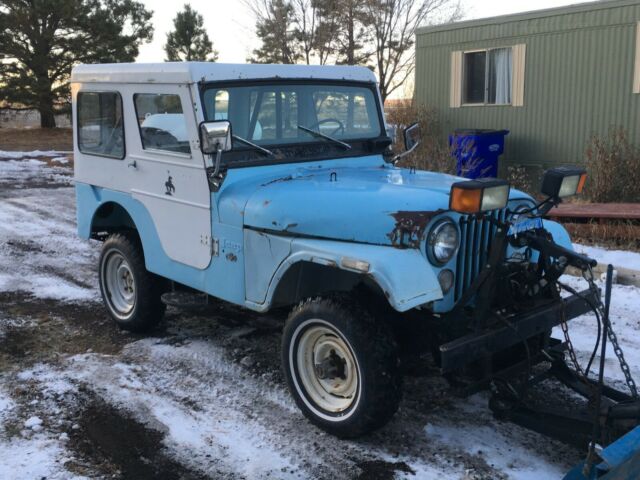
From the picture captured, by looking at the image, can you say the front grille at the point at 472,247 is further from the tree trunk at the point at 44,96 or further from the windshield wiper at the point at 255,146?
the tree trunk at the point at 44,96

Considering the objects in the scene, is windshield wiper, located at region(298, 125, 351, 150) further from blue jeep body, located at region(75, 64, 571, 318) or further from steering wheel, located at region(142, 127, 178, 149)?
steering wheel, located at region(142, 127, 178, 149)

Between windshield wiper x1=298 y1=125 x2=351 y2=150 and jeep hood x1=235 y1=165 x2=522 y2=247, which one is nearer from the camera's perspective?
jeep hood x1=235 y1=165 x2=522 y2=247

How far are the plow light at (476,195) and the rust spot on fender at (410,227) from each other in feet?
0.60

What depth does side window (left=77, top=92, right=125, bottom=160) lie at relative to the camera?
5090mm

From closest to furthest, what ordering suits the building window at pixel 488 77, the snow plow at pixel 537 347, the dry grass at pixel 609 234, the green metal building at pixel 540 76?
the snow plow at pixel 537 347, the dry grass at pixel 609 234, the green metal building at pixel 540 76, the building window at pixel 488 77

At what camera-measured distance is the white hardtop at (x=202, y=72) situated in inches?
170

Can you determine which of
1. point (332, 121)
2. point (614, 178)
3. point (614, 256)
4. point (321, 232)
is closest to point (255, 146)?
point (332, 121)

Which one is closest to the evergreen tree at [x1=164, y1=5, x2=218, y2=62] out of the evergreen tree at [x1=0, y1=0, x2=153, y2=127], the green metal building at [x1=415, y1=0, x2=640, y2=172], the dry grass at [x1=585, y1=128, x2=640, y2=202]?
the evergreen tree at [x1=0, y1=0, x2=153, y2=127]

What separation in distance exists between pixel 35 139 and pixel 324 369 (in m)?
24.3

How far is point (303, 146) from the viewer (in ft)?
15.1

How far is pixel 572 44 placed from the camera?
12344 mm

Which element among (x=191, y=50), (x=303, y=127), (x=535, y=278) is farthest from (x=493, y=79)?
(x=191, y=50)

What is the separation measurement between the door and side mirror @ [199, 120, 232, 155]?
28 cm

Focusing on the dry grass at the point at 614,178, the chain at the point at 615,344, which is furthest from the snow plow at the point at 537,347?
the dry grass at the point at 614,178
